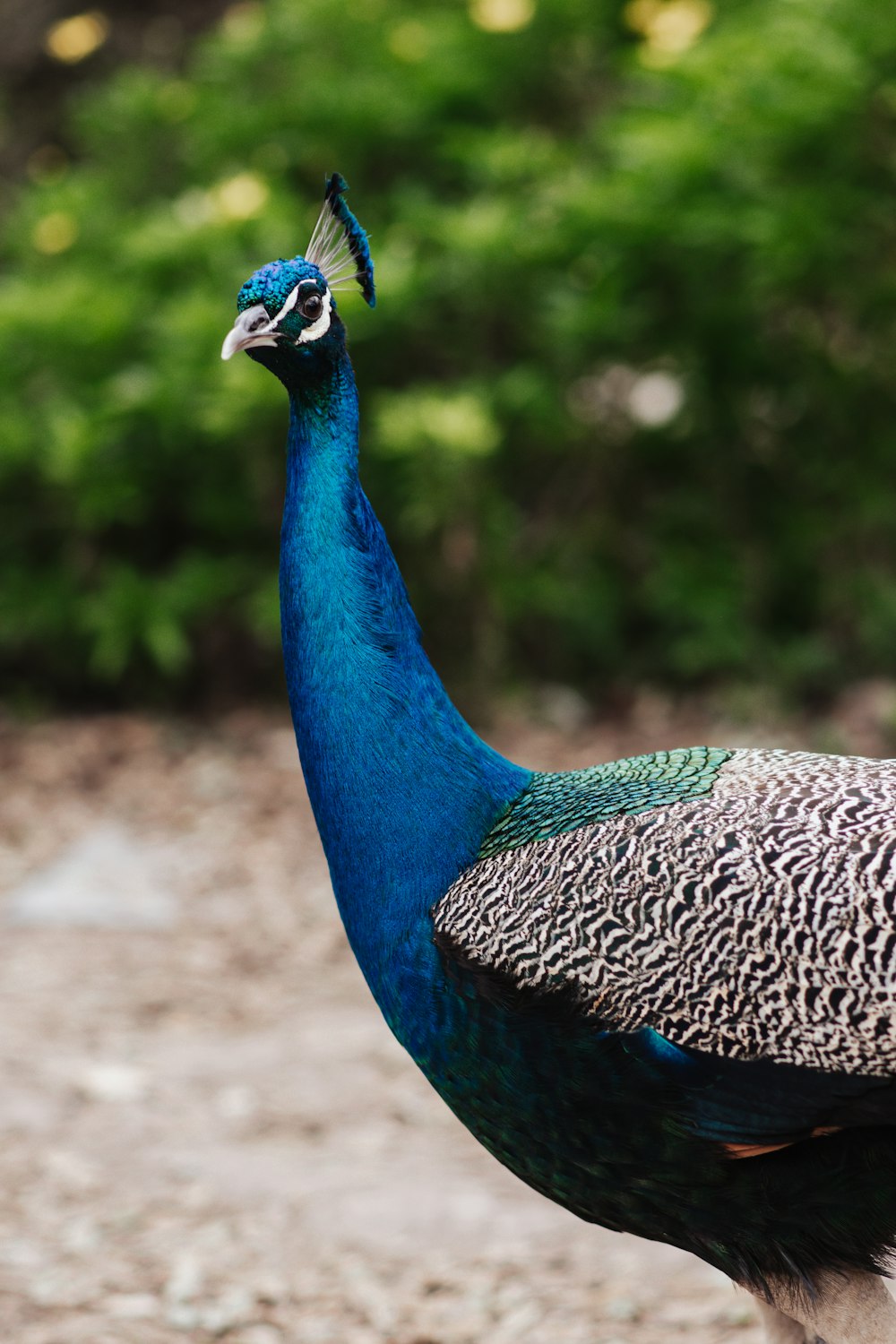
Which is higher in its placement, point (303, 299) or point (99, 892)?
point (99, 892)

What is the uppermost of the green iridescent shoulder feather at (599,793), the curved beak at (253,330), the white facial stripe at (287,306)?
the white facial stripe at (287,306)

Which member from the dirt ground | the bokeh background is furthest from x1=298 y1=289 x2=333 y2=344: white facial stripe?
the bokeh background

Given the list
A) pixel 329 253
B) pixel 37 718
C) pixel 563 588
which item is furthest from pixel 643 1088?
pixel 37 718

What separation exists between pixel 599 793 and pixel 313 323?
75 centimetres

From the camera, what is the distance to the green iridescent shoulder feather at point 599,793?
209 centimetres

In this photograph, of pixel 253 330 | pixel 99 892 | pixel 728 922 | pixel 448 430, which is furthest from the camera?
pixel 448 430

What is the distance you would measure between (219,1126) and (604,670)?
2899 mm

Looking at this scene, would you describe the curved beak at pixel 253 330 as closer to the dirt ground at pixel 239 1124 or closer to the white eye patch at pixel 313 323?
the white eye patch at pixel 313 323

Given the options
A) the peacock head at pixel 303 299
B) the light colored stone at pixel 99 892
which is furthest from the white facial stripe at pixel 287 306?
the light colored stone at pixel 99 892

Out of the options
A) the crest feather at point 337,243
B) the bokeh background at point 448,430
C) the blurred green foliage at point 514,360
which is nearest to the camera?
the crest feather at point 337,243

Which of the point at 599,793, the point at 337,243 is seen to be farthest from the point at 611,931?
the point at 337,243

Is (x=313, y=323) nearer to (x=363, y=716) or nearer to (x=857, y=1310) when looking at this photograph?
(x=363, y=716)

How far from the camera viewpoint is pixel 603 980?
75.5 inches

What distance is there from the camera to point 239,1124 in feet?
11.0
